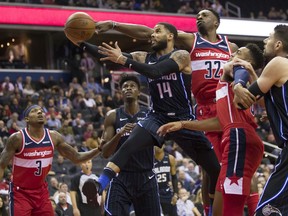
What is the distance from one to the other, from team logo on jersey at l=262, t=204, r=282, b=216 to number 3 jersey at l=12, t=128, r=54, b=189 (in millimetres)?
4605

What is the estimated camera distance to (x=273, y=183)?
6430 mm

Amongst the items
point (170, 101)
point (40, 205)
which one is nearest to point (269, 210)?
point (170, 101)

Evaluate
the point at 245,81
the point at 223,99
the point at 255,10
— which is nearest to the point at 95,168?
the point at 223,99

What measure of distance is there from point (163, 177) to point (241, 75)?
7.42m

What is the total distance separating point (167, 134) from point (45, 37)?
2246 centimetres

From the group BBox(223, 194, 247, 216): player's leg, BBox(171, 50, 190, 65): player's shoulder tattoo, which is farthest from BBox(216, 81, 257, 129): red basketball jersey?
BBox(223, 194, 247, 216): player's leg

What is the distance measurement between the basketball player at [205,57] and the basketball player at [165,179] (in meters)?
4.69

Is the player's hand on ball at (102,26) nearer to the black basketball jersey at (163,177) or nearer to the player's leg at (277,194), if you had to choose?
the player's leg at (277,194)

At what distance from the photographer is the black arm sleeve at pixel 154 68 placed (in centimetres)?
797

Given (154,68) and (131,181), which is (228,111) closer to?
(154,68)

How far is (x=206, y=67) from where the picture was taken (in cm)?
921

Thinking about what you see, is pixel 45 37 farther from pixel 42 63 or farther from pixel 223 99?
pixel 223 99

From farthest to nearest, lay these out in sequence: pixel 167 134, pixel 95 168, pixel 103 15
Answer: pixel 103 15
pixel 95 168
pixel 167 134

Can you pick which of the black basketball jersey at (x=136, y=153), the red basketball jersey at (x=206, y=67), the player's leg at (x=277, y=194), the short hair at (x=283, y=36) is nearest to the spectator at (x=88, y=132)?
the black basketball jersey at (x=136, y=153)
